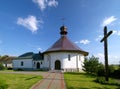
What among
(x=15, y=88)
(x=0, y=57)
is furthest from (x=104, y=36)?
(x=0, y=57)

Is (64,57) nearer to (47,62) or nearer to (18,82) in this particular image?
(47,62)

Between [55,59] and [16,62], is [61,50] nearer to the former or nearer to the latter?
[55,59]

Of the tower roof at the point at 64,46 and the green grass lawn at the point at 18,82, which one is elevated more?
the tower roof at the point at 64,46

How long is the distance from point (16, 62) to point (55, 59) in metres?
17.6

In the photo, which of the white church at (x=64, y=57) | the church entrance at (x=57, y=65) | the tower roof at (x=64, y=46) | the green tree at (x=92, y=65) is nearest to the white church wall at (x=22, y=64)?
the white church at (x=64, y=57)

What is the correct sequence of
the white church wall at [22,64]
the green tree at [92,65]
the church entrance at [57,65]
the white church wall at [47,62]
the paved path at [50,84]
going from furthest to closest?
the white church wall at [22,64] → the white church wall at [47,62] → the church entrance at [57,65] → the green tree at [92,65] → the paved path at [50,84]

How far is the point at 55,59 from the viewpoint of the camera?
41344mm

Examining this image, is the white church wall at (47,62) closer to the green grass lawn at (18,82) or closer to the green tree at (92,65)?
the green tree at (92,65)

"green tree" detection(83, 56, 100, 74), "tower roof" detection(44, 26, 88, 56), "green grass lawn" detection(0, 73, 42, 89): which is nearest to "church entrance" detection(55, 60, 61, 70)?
"tower roof" detection(44, 26, 88, 56)

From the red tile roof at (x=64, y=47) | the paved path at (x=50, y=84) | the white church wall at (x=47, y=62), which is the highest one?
the red tile roof at (x=64, y=47)

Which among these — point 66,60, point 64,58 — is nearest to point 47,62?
point 64,58

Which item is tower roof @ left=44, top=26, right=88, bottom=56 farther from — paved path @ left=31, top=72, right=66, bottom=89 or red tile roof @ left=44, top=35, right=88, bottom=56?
paved path @ left=31, top=72, right=66, bottom=89

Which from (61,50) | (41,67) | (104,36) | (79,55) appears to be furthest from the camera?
(41,67)

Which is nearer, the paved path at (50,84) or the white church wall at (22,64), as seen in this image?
the paved path at (50,84)
